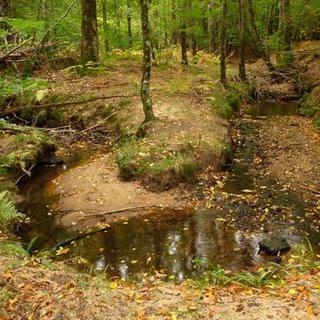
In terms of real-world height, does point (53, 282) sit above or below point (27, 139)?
above

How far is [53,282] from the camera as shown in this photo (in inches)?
214

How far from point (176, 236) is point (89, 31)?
13.4 meters

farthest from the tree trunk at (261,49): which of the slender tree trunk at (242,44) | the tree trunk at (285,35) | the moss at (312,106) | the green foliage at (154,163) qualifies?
the green foliage at (154,163)

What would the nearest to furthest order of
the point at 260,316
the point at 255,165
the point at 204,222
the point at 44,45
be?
the point at 44,45 < the point at 260,316 < the point at 204,222 < the point at 255,165

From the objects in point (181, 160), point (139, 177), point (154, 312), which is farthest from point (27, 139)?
point (154, 312)

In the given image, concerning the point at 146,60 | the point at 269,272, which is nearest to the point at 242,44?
the point at 146,60

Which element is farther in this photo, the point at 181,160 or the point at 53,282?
the point at 181,160

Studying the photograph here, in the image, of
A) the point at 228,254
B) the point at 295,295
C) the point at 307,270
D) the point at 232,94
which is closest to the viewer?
the point at 295,295

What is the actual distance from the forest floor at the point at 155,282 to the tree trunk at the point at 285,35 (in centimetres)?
1152

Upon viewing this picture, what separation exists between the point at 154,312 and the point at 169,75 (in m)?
17.0

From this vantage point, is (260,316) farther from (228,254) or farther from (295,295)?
(228,254)

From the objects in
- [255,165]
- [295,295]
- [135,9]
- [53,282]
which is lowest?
[255,165]

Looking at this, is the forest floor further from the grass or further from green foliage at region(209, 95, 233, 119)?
green foliage at region(209, 95, 233, 119)

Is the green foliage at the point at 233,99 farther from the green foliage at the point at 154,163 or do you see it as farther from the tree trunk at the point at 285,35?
the green foliage at the point at 154,163
